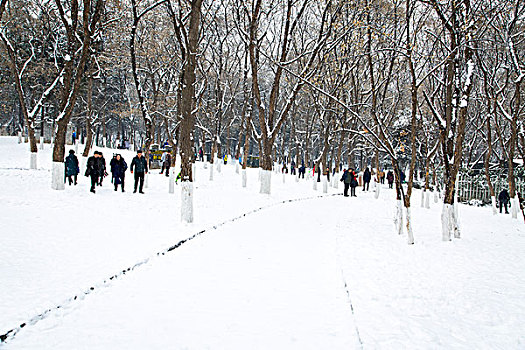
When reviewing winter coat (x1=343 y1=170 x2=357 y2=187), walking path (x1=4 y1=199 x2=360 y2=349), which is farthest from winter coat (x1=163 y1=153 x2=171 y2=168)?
walking path (x1=4 y1=199 x2=360 y2=349)

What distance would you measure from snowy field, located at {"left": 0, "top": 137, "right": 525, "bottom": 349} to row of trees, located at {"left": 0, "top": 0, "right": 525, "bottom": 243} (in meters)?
1.66

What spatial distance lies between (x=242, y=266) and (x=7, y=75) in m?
32.6

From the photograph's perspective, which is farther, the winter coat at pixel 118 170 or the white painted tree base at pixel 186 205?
the winter coat at pixel 118 170

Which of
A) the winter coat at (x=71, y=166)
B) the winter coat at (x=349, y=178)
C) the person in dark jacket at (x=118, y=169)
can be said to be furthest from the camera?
the winter coat at (x=349, y=178)

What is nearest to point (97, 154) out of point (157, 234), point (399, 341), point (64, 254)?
point (157, 234)

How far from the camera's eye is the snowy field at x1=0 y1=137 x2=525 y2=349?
348cm

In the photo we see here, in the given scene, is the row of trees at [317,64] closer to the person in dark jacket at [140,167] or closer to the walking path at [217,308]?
the person in dark jacket at [140,167]

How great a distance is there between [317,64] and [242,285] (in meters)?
15.6

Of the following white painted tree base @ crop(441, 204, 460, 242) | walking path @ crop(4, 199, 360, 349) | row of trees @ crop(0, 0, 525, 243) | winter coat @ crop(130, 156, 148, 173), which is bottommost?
walking path @ crop(4, 199, 360, 349)

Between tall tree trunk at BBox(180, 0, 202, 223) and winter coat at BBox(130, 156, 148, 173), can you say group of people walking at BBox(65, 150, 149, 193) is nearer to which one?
winter coat at BBox(130, 156, 148, 173)

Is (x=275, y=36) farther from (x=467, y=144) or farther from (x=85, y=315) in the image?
(x=85, y=315)

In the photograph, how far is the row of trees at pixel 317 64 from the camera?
909cm

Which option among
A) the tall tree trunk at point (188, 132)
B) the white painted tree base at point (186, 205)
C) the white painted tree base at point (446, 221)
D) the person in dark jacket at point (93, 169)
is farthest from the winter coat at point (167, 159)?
the white painted tree base at point (446, 221)

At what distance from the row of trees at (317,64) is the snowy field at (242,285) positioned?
1.66m
